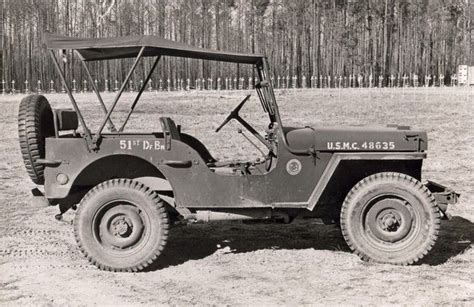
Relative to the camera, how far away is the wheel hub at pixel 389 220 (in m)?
6.34

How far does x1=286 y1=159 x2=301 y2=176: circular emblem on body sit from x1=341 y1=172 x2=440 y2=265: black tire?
0.56 metres

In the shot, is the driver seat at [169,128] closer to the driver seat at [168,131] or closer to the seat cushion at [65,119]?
the driver seat at [168,131]

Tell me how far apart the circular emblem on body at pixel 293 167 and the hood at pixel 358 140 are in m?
0.15

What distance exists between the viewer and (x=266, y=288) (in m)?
5.63

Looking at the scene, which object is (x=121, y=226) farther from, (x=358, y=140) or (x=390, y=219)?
(x=390, y=219)

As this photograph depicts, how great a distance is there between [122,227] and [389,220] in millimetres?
2533

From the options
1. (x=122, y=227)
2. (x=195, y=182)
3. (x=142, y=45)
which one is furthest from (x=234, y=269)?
(x=142, y=45)

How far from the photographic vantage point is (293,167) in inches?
252

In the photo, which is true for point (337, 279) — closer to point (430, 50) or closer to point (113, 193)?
point (113, 193)

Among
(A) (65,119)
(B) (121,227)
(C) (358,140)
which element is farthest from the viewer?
(A) (65,119)

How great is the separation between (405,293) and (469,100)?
68.7 ft

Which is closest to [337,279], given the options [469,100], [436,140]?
[436,140]

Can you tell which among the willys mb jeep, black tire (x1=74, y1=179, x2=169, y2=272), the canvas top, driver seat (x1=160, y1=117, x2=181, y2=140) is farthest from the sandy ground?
the canvas top

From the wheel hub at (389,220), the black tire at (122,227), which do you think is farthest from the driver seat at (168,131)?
the wheel hub at (389,220)
